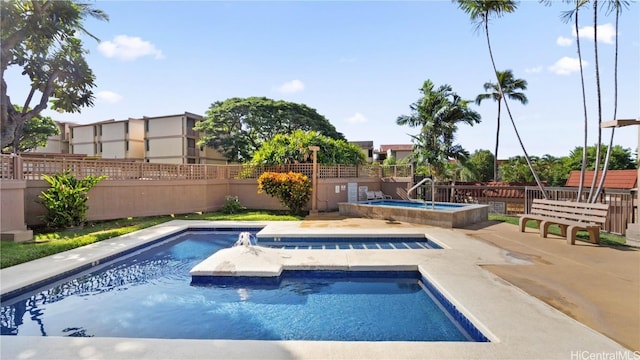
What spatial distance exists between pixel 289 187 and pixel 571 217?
8854mm

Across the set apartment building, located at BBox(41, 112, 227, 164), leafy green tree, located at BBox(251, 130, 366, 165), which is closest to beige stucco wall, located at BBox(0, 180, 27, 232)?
leafy green tree, located at BBox(251, 130, 366, 165)

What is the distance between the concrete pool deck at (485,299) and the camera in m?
2.77

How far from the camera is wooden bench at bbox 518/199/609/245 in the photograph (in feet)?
21.9

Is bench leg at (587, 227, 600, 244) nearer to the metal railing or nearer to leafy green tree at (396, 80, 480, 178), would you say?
the metal railing

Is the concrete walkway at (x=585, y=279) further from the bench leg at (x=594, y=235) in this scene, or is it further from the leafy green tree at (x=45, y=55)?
the leafy green tree at (x=45, y=55)

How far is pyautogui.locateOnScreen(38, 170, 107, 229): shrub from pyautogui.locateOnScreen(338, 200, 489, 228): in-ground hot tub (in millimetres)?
8749

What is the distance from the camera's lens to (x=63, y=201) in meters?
8.72

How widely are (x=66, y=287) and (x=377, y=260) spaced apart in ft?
17.5

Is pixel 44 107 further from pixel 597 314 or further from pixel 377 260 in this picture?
pixel 597 314

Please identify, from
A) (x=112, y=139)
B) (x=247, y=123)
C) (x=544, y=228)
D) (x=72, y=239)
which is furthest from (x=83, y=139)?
(x=544, y=228)

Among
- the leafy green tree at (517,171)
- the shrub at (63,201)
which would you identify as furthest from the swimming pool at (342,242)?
the leafy green tree at (517,171)

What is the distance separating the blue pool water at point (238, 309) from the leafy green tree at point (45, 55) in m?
11.0

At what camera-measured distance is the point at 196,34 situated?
1131cm

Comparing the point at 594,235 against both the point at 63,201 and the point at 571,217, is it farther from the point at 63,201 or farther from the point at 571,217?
the point at 63,201
